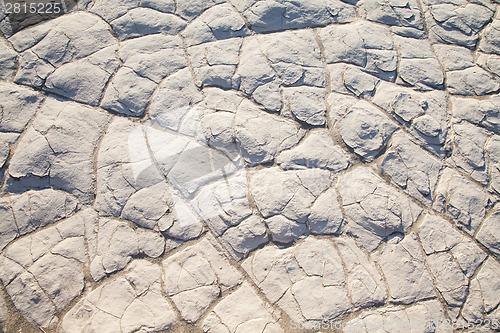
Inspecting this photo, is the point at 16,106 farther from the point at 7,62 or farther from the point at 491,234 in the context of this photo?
the point at 491,234

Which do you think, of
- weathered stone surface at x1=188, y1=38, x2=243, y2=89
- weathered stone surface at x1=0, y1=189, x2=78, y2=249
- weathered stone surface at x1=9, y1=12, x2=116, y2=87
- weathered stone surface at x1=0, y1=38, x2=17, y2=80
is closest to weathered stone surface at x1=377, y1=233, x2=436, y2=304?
weathered stone surface at x1=188, y1=38, x2=243, y2=89

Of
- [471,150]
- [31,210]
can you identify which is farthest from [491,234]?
[31,210]

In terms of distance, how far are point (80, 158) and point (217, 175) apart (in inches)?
33.7

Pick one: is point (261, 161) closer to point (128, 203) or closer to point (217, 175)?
point (217, 175)

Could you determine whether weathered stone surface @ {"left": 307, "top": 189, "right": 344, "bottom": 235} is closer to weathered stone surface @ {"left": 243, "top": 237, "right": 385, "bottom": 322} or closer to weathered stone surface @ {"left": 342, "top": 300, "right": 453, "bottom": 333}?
weathered stone surface @ {"left": 243, "top": 237, "right": 385, "bottom": 322}

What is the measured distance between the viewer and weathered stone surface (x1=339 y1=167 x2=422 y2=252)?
74.5 inches

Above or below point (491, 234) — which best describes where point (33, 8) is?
above

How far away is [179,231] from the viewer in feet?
6.14

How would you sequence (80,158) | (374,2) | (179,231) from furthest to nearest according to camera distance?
1. (374,2)
2. (80,158)
3. (179,231)

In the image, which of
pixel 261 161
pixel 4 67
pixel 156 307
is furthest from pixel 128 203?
pixel 4 67

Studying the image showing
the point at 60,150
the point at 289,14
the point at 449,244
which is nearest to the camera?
the point at 449,244

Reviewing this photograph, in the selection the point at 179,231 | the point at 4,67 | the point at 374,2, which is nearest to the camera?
the point at 179,231

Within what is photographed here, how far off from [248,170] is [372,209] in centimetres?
78

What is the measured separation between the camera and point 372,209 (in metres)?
1.92
